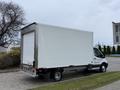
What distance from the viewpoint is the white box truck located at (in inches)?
541

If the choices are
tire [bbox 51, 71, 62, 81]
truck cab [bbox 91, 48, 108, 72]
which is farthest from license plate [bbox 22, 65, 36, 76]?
truck cab [bbox 91, 48, 108, 72]

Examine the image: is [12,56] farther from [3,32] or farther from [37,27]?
[3,32]

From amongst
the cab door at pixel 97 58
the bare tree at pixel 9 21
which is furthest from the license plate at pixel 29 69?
the bare tree at pixel 9 21

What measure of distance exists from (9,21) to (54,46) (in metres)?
36.4

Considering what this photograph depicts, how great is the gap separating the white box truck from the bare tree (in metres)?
34.0

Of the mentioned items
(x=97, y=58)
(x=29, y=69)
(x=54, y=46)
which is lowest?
(x=29, y=69)

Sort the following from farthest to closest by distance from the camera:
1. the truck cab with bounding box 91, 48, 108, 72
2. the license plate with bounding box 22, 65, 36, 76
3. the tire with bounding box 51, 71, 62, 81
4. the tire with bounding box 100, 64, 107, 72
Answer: the tire with bounding box 100, 64, 107, 72 < the truck cab with bounding box 91, 48, 108, 72 < the tire with bounding box 51, 71, 62, 81 < the license plate with bounding box 22, 65, 36, 76

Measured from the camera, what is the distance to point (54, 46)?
1458 centimetres

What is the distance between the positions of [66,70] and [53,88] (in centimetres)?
388

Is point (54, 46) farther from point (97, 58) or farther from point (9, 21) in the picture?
point (9, 21)

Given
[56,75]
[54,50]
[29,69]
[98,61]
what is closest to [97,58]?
[98,61]

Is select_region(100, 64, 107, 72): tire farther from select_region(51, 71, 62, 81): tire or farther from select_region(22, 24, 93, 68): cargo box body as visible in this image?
select_region(51, 71, 62, 81): tire

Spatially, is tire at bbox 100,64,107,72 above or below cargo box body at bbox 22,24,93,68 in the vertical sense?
below

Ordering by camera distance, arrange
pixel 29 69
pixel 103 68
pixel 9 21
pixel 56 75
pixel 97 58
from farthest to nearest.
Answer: pixel 9 21, pixel 103 68, pixel 97 58, pixel 56 75, pixel 29 69
